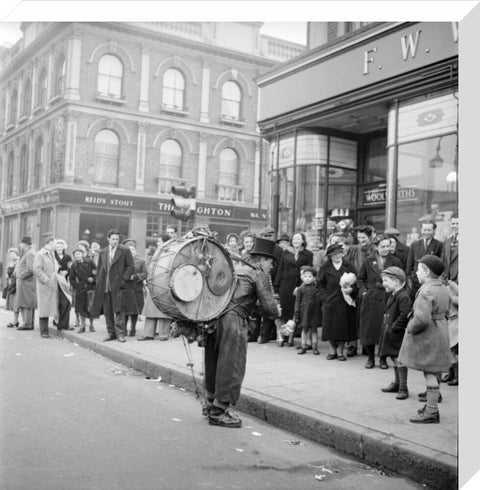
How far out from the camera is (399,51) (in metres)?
9.01

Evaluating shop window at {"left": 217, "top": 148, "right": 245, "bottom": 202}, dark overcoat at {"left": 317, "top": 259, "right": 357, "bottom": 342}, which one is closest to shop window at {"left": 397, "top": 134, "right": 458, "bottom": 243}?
dark overcoat at {"left": 317, "top": 259, "right": 357, "bottom": 342}

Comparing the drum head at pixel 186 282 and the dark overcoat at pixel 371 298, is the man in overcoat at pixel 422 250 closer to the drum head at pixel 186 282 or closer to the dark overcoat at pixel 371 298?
the dark overcoat at pixel 371 298

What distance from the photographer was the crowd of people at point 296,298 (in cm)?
510

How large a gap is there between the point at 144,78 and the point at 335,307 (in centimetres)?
381

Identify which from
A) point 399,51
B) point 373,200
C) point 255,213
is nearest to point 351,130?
point 373,200

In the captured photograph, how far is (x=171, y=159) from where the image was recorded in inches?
247

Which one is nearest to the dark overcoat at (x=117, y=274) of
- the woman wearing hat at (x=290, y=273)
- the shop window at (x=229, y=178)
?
the woman wearing hat at (x=290, y=273)

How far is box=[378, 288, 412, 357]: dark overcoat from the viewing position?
5695mm

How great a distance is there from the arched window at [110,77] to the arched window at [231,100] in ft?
4.01

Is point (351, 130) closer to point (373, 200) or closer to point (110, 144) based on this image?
point (373, 200)

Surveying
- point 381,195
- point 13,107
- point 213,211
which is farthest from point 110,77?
point 381,195

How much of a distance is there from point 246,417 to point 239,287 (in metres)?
1.28

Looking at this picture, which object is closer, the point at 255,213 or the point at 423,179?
the point at 255,213

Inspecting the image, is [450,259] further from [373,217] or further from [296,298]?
[373,217]
